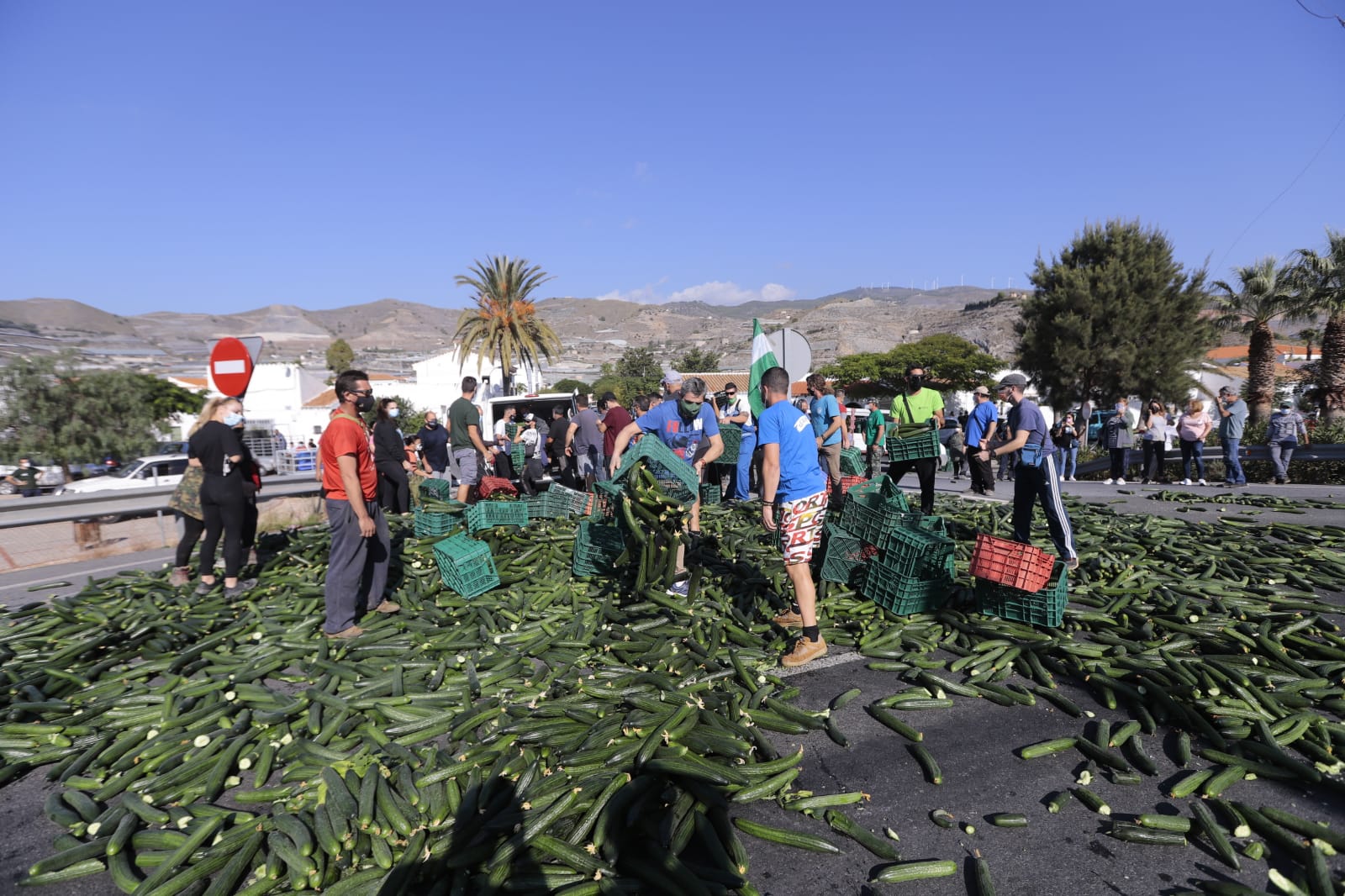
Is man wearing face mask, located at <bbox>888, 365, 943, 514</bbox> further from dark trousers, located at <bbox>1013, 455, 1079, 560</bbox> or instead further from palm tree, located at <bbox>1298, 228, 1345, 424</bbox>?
palm tree, located at <bbox>1298, 228, 1345, 424</bbox>

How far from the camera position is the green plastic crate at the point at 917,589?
6.12 m

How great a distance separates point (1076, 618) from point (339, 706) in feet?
19.0

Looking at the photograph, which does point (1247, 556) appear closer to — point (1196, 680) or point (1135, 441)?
point (1196, 680)

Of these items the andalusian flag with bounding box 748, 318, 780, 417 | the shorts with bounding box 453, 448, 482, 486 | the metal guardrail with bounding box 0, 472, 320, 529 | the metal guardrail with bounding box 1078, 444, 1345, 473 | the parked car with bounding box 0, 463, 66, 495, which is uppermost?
the andalusian flag with bounding box 748, 318, 780, 417

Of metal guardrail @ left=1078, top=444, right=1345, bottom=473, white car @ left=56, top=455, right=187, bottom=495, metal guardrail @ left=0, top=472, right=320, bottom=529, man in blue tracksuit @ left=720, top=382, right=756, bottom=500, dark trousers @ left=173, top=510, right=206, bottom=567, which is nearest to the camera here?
dark trousers @ left=173, top=510, right=206, bottom=567

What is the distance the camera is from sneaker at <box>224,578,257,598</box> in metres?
7.60

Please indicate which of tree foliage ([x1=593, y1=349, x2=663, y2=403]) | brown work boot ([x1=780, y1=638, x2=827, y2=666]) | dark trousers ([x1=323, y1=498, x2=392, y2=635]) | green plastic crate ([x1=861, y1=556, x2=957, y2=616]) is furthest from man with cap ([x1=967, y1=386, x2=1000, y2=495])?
tree foliage ([x1=593, y1=349, x2=663, y2=403])

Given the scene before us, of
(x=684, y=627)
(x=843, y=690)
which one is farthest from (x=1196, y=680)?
(x=684, y=627)

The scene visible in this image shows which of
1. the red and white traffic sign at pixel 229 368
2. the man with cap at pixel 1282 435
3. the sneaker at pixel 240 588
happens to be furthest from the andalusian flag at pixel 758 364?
the man with cap at pixel 1282 435

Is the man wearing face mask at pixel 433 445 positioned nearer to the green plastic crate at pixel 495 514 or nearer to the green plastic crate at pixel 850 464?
the green plastic crate at pixel 495 514

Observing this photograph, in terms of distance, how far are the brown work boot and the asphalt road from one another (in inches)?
13.8

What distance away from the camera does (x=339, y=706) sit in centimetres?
474

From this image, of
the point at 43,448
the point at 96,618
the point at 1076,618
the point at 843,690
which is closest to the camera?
the point at 843,690

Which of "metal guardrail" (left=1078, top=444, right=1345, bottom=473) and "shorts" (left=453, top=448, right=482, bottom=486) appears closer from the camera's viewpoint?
"shorts" (left=453, top=448, right=482, bottom=486)
